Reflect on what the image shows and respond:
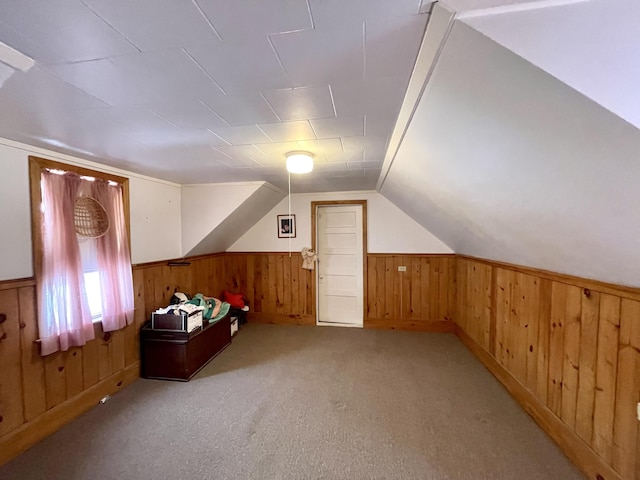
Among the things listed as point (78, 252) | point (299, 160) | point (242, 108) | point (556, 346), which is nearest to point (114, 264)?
point (78, 252)

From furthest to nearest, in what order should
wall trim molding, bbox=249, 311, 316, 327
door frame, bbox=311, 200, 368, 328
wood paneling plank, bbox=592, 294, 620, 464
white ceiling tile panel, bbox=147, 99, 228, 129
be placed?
wall trim molding, bbox=249, 311, 316, 327, door frame, bbox=311, 200, 368, 328, wood paneling plank, bbox=592, 294, 620, 464, white ceiling tile panel, bbox=147, 99, 228, 129

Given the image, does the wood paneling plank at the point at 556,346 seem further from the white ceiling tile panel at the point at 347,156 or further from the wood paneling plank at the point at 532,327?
the white ceiling tile panel at the point at 347,156

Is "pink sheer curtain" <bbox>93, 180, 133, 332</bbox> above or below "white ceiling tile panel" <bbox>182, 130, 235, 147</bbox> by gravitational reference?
below

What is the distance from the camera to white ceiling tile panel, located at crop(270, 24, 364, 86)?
0.88 meters

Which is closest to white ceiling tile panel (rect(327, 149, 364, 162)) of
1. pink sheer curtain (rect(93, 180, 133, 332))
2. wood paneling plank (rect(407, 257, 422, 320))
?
pink sheer curtain (rect(93, 180, 133, 332))

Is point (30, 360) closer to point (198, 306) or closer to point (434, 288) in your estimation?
point (198, 306)

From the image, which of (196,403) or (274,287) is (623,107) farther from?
(274,287)

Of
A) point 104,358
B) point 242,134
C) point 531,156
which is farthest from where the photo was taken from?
point 104,358

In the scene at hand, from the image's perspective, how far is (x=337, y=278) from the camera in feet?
14.5

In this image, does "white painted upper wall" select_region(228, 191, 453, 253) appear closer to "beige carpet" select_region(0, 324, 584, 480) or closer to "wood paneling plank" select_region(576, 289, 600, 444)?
"beige carpet" select_region(0, 324, 584, 480)

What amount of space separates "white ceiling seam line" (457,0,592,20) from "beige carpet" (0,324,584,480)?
2.17 metres

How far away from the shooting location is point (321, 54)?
975mm

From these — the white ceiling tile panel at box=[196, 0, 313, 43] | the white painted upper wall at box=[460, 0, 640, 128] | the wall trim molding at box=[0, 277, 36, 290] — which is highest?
the white ceiling tile panel at box=[196, 0, 313, 43]

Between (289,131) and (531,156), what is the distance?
49.6 inches
